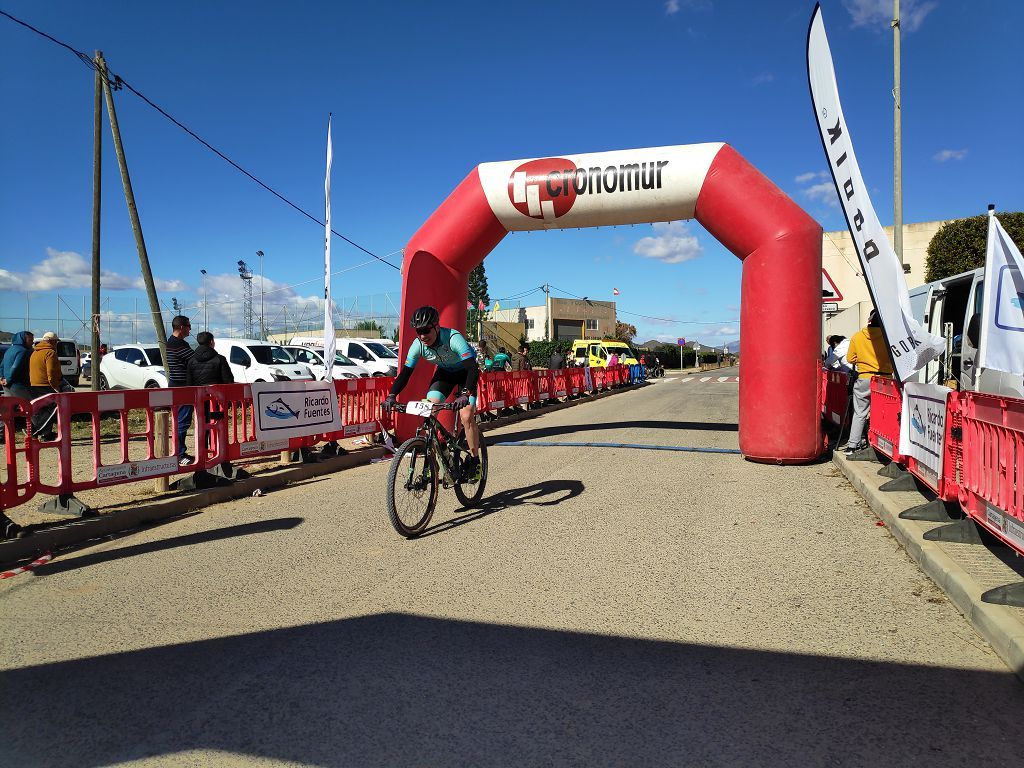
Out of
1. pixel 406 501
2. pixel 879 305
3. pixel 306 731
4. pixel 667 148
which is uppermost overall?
pixel 667 148

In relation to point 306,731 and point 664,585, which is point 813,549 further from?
point 306,731

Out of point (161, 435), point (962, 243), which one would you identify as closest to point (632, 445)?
point (161, 435)

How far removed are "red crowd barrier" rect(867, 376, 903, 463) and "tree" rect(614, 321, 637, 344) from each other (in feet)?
242

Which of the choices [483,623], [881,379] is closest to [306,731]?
[483,623]

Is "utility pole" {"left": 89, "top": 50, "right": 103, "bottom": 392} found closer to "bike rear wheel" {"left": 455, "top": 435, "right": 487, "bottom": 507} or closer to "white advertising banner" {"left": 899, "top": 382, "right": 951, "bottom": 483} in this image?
"bike rear wheel" {"left": 455, "top": 435, "right": 487, "bottom": 507}

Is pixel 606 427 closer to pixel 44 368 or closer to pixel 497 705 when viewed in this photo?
pixel 44 368

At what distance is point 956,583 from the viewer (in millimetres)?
4062

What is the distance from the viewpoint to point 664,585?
445cm

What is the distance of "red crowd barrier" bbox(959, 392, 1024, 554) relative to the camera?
3.93 meters

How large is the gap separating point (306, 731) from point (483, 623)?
128cm

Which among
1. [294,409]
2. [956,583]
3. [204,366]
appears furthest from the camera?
[294,409]

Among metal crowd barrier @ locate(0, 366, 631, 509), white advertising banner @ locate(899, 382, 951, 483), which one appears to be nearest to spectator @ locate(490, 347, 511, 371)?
metal crowd barrier @ locate(0, 366, 631, 509)

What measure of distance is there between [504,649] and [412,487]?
2368 millimetres

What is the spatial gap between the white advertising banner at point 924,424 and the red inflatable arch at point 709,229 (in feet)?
7.73
